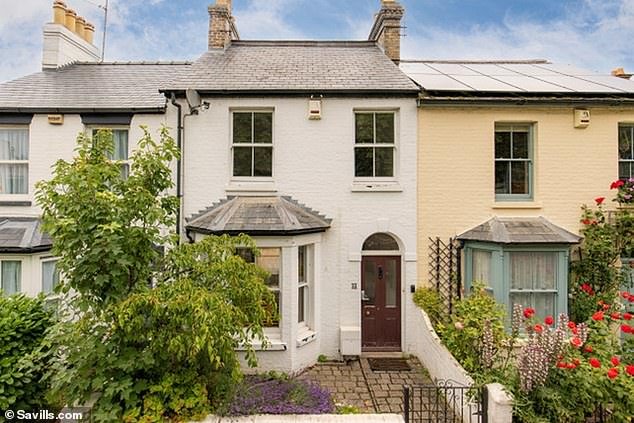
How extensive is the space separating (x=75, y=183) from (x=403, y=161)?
721 centimetres

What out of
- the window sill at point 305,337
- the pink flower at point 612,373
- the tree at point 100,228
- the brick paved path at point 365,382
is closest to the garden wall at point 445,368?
the brick paved path at point 365,382

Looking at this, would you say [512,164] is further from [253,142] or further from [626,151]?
[253,142]

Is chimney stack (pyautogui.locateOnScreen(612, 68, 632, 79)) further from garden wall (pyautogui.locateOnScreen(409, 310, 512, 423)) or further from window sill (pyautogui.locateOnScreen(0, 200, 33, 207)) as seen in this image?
window sill (pyautogui.locateOnScreen(0, 200, 33, 207))

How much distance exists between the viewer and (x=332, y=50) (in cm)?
Result: 1240

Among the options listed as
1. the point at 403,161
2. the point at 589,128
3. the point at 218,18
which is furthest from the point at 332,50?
the point at 589,128

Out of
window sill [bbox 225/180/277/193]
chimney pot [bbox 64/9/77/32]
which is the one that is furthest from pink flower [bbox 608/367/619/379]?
chimney pot [bbox 64/9/77/32]

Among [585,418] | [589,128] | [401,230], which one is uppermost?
[589,128]

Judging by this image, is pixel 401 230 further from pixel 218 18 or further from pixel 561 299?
pixel 218 18

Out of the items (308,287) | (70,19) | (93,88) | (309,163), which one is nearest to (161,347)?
(308,287)

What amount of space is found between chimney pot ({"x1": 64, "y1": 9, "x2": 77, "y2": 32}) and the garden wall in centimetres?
1402

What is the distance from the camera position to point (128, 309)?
206 inches

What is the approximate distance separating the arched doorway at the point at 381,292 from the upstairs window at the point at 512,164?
10.9ft

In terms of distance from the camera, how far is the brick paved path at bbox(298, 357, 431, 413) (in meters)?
7.14

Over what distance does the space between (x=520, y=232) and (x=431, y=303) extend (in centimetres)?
276
